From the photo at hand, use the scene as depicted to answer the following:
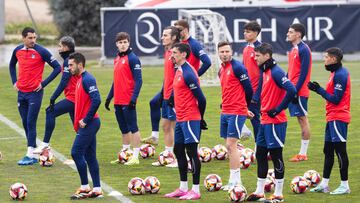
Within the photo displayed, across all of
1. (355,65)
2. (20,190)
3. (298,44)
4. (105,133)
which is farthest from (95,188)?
(355,65)

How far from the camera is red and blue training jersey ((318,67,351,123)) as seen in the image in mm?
14570

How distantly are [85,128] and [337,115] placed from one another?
11.8ft

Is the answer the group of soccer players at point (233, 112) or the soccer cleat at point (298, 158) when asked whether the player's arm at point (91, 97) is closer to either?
the group of soccer players at point (233, 112)

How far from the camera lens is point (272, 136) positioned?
46.3 feet

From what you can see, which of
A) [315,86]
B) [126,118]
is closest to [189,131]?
[315,86]

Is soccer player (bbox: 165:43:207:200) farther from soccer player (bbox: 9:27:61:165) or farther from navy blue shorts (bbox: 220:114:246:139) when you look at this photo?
soccer player (bbox: 9:27:61:165)

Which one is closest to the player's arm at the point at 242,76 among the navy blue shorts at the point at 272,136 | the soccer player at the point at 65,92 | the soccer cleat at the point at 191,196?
the navy blue shorts at the point at 272,136

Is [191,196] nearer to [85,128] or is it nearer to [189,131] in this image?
[189,131]

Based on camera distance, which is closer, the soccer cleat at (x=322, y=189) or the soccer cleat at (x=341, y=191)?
the soccer cleat at (x=341, y=191)

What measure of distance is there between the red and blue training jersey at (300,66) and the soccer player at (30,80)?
404 cm

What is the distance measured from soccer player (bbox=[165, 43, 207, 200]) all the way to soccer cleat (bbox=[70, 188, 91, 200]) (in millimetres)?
1146

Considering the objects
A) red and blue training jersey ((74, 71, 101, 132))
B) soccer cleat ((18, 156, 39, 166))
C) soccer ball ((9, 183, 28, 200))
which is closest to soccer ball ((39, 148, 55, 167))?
soccer cleat ((18, 156, 39, 166))

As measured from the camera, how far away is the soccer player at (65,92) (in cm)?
1694

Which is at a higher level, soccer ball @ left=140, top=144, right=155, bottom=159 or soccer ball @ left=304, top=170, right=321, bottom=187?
soccer ball @ left=304, top=170, right=321, bottom=187
